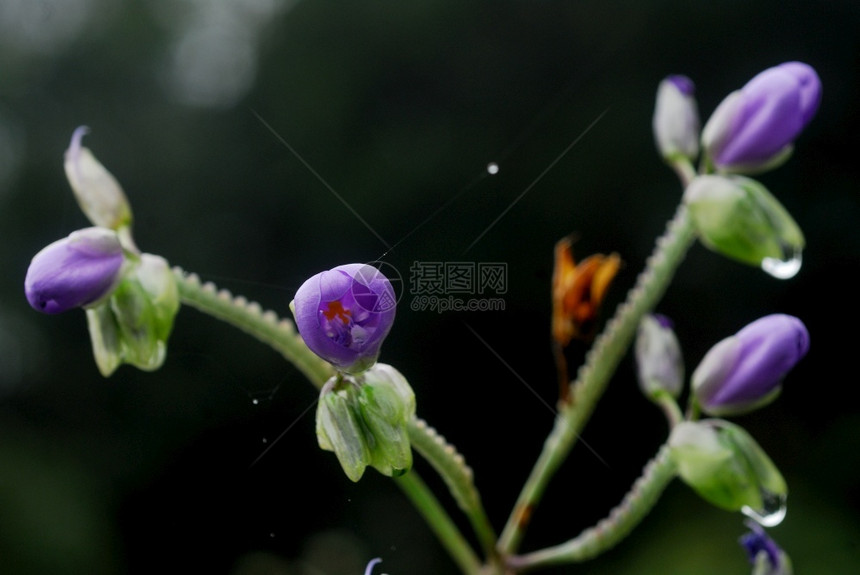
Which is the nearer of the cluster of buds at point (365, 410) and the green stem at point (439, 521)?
the cluster of buds at point (365, 410)

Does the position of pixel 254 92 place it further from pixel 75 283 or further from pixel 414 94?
pixel 75 283

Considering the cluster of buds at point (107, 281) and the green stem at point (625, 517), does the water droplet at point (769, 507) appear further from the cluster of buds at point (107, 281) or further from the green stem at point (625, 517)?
the cluster of buds at point (107, 281)

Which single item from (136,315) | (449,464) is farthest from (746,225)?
(136,315)

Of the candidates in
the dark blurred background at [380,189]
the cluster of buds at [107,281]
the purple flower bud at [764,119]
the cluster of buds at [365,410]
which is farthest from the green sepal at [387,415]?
the dark blurred background at [380,189]

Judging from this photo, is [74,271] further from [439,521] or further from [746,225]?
[746,225]

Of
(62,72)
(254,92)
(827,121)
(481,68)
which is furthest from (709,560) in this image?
(62,72)

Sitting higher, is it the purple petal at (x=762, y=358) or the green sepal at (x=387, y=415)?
the purple petal at (x=762, y=358)
